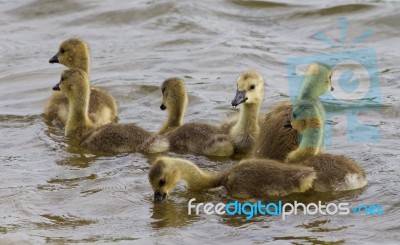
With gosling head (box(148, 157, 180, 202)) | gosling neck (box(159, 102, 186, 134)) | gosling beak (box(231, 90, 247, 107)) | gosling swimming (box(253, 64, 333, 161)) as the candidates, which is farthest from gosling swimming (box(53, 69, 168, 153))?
gosling head (box(148, 157, 180, 202))

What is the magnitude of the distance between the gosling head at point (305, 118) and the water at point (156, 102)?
0.56 metres

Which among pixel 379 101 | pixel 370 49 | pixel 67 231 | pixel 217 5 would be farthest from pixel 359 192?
pixel 217 5

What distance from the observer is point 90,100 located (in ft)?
32.0

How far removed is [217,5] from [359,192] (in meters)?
7.89

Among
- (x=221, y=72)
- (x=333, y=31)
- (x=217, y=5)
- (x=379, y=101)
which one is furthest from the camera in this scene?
(x=217, y=5)

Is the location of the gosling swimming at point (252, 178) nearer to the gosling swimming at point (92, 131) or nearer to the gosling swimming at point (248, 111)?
the gosling swimming at point (248, 111)

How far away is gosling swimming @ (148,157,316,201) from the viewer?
6.99 m

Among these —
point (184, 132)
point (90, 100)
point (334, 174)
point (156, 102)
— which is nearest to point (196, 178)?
point (334, 174)

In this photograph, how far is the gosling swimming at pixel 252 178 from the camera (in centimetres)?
699

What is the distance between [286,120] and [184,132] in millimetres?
1353

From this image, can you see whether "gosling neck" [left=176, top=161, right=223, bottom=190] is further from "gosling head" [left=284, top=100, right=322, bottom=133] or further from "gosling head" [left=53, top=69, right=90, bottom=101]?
"gosling head" [left=53, top=69, right=90, bottom=101]

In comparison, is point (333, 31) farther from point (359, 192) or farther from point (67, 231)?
point (67, 231)

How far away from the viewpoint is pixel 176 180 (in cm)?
718

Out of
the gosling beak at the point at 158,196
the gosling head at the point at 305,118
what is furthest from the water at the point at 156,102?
the gosling head at the point at 305,118
